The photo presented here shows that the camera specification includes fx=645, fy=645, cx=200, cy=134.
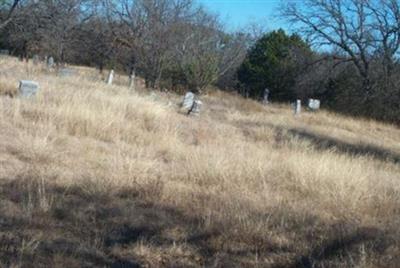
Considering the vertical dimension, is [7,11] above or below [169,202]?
above

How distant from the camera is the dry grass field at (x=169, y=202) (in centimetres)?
464

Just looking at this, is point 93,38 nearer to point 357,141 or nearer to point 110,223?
point 357,141

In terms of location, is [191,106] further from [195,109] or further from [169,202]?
[169,202]

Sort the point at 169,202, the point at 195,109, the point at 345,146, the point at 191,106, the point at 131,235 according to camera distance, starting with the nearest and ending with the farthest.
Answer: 1. the point at 131,235
2. the point at 169,202
3. the point at 345,146
4. the point at 195,109
5. the point at 191,106

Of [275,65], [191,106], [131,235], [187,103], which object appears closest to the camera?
[131,235]

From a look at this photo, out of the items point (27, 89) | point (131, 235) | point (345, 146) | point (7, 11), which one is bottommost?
point (345, 146)

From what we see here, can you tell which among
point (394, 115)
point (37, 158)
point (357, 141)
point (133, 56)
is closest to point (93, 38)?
point (133, 56)

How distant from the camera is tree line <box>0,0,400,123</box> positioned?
97.0 feet

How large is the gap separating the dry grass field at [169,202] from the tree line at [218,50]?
18.5m

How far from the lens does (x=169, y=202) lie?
6047mm

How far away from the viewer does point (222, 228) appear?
518 cm

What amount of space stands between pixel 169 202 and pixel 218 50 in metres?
31.4

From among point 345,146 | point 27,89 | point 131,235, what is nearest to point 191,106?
point 345,146

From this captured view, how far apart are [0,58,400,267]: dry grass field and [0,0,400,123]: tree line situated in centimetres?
1848
